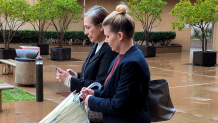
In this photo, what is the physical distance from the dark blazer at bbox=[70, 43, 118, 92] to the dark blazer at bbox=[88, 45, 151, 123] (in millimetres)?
456

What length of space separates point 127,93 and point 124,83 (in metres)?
0.08

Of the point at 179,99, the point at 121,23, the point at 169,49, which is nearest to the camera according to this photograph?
the point at 121,23

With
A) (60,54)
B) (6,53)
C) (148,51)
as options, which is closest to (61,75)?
(6,53)

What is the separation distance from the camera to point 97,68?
3.06m

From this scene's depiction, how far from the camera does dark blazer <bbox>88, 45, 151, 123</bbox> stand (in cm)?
229

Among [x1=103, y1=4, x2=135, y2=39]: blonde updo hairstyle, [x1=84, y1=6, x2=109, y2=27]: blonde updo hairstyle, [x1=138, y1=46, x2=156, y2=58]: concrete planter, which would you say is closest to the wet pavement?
Answer: [x1=84, y1=6, x2=109, y2=27]: blonde updo hairstyle

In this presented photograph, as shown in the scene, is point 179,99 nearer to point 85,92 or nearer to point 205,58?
point 85,92

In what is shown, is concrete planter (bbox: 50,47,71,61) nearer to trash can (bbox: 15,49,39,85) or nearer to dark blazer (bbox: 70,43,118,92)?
trash can (bbox: 15,49,39,85)

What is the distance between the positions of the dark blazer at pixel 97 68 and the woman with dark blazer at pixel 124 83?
407mm

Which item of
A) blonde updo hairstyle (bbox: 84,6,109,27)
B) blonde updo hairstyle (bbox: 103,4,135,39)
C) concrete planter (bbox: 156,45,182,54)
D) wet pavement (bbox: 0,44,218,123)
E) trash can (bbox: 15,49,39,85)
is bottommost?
wet pavement (bbox: 0,44,218,123)

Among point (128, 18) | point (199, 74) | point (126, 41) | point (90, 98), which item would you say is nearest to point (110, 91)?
point (90, 98)

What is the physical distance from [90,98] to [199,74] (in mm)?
10480

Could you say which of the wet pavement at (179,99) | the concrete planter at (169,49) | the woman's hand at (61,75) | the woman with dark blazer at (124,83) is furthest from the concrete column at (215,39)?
the woman with dark blazer at (124,83)

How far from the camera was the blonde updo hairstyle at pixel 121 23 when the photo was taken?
7.91 ft
